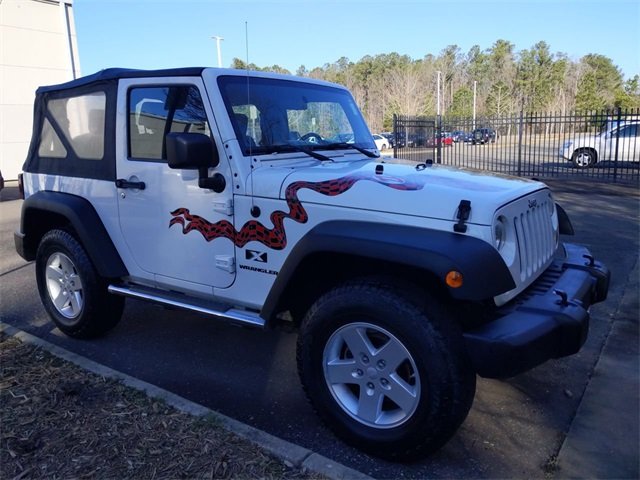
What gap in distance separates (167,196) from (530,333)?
2.45 m

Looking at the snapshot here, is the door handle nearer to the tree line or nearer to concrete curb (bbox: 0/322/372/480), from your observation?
concrete curb (bbox: 0/322/372/480)

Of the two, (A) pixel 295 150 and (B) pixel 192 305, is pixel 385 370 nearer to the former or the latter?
(B) pixel 192 305

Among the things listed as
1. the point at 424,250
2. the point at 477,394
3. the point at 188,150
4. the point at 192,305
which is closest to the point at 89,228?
the point at 192,305

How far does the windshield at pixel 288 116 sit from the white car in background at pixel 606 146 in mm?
14824

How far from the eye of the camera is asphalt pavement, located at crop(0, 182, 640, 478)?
2.87 m

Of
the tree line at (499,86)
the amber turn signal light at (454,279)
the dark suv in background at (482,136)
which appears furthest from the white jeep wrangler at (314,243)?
the tree line at (499,86)

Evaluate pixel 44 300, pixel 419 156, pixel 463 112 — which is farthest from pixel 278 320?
pixel 463 112

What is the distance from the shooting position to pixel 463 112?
6794cm

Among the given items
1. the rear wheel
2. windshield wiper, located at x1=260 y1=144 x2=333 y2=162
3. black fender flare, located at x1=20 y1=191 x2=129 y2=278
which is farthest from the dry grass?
the rear wheel

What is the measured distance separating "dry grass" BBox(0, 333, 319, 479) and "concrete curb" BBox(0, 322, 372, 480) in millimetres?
47

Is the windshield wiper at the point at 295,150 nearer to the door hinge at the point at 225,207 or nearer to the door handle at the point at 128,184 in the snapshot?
the door hinge at the point at 225,207

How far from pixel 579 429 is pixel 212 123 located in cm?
290

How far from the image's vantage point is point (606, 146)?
59.0 ft

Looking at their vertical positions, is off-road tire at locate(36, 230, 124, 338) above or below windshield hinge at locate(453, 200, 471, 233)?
below
